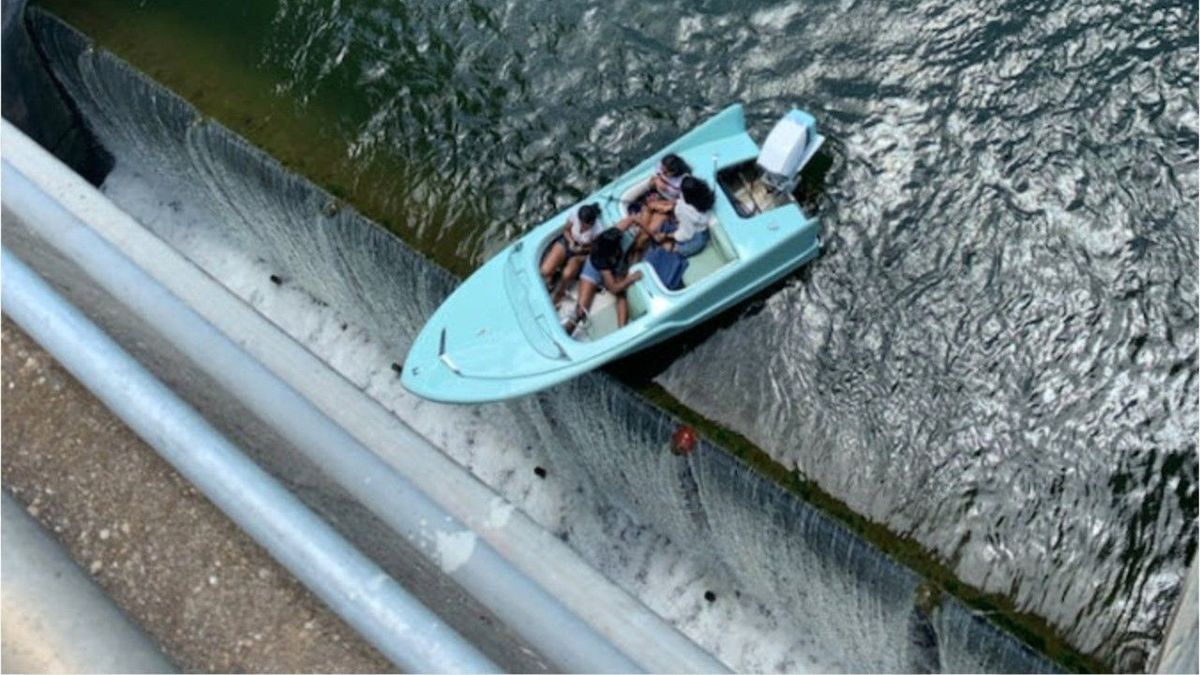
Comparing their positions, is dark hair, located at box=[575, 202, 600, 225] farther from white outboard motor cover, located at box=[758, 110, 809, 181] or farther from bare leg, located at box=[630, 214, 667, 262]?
white outboard motor cover, located at box=[758, 110, 809, 181]

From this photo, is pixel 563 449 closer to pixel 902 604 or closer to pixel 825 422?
pixel 825 422

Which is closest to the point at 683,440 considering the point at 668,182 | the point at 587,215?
the point at 587,215

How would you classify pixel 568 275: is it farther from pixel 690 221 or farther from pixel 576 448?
pixel 576 448

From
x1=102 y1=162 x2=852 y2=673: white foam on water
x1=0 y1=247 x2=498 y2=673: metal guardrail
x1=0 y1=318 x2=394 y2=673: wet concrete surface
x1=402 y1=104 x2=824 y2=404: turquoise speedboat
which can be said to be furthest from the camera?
x1=102 y1=162 x2=852 y2=673: white foam on water

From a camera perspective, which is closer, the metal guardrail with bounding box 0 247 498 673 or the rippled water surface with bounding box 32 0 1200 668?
the metal guardrail with bounding box 0 247 498 673

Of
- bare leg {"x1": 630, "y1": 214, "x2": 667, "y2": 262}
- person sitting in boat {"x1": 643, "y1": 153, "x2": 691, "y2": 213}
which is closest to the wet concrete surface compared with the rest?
bare leg {"x1": 630, "y1": 214, "x2": 667, "y2": 262}

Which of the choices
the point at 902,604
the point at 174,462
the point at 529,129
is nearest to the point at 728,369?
→ the point at 902,604
